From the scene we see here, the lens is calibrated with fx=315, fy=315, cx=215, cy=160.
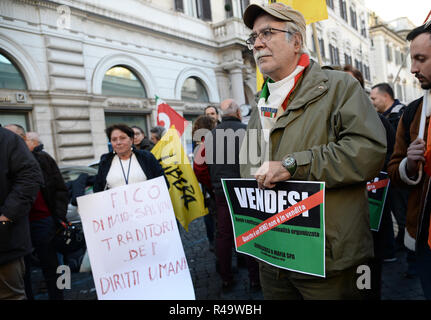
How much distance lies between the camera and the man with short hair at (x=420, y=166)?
4.89 ft

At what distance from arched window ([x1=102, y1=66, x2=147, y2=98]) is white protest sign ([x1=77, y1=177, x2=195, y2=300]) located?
8.69 m

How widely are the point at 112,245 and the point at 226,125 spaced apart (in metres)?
A: 1.64

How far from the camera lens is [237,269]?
3902mm

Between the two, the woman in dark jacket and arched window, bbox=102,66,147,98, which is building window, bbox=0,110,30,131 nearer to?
arched window, bbox=102,66,147,98

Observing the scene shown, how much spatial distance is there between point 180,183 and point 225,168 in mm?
900

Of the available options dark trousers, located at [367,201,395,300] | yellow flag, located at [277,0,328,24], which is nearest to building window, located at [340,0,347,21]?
yellow flag, located at [277,0,328,24]

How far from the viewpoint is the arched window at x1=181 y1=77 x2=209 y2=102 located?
13474mm

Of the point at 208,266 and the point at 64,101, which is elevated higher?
the point at 64,101

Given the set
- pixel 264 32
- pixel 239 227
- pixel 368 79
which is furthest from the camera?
pixel 368 79

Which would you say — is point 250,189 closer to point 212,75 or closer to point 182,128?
point 182,128

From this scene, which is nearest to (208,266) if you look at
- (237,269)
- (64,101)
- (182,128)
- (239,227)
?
(237,269)

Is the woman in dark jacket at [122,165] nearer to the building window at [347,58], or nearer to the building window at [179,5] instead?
the building window at [179,5]

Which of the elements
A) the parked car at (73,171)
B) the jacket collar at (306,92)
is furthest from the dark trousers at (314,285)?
the parked car at (73,171)

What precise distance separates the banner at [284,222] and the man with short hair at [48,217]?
223cm
